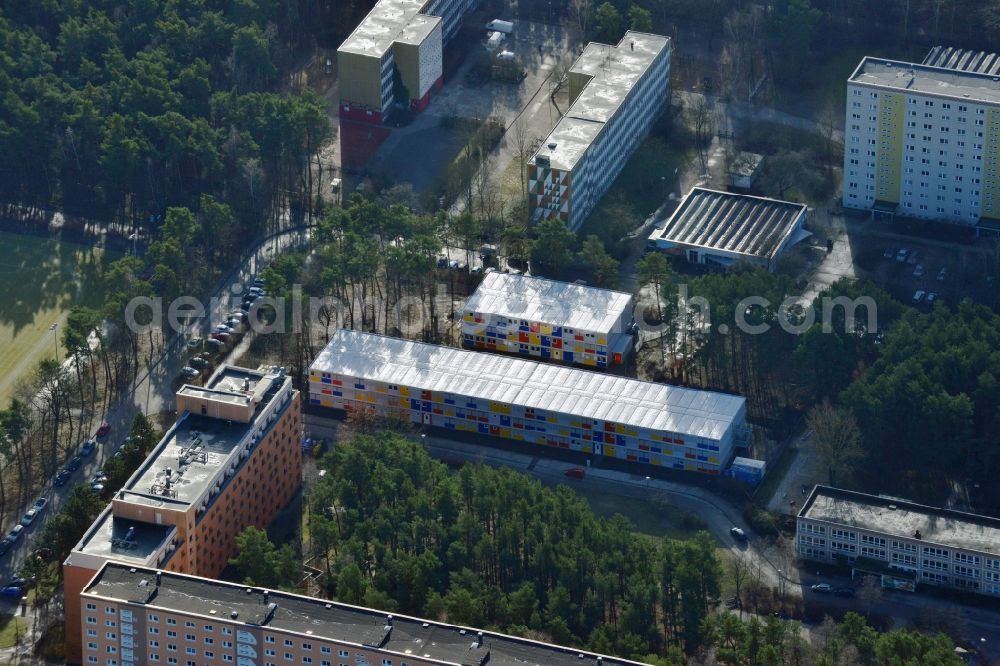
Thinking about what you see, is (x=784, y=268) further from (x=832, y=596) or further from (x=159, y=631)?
(x=159, y=631)

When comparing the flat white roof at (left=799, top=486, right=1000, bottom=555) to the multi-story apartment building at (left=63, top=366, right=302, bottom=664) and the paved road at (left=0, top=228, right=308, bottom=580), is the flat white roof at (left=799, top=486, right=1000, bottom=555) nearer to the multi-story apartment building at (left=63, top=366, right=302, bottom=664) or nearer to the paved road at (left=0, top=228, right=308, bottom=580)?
the multi-story apartment building at (left=63, top=366, right=302, bottom=664)

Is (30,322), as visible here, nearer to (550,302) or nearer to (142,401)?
(142,401)

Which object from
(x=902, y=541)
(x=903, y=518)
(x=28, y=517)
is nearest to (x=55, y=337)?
(x=28, y=517)

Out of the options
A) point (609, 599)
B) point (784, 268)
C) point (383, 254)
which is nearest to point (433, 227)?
point (383, 254)

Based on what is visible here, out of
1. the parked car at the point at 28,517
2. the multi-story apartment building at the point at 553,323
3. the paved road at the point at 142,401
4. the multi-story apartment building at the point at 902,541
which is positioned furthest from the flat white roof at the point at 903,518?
the parked car at the point at 28,517

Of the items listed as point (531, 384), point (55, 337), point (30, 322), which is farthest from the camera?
point (30, 322)

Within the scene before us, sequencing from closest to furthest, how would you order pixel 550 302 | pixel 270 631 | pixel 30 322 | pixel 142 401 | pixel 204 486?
pixel 270 631
pixel 204 486
pixel 142 401
pixel 550 302
pixel 30 322

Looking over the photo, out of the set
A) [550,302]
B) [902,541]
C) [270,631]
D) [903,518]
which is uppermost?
[550,302]
